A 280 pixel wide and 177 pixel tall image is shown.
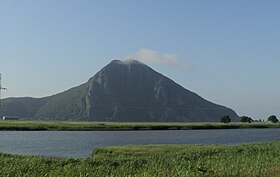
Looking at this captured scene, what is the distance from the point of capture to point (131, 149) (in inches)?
2537

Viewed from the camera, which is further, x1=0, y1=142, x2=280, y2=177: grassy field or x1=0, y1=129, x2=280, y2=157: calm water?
x1=0, y1=129, x2=280, y2=157: calm water

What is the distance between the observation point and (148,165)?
35656 mm

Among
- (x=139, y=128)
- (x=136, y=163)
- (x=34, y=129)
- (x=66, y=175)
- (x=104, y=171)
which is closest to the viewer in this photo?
(x=66, y=175)

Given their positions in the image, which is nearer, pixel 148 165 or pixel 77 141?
pixel 148 165

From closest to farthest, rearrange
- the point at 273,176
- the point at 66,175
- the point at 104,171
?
the point at 273,176 < the point at 66,175 < the point at 104,171

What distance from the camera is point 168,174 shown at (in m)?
27.1

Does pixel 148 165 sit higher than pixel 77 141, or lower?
higher

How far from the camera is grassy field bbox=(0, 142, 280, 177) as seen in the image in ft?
90.5

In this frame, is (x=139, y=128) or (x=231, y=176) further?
(x=139, y=128)

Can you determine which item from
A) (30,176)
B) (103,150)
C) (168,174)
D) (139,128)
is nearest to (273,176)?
(168,174)

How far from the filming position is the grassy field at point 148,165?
2758 cm

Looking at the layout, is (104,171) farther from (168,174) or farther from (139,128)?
(139,128)

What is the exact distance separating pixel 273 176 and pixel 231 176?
7.01 ft

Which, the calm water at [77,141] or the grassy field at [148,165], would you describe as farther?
the calm water at [77,141]
